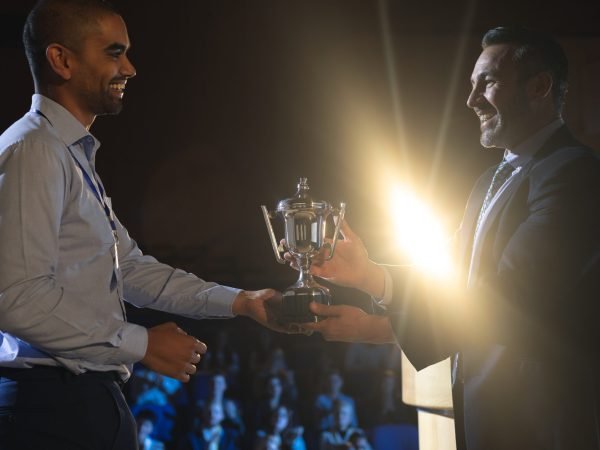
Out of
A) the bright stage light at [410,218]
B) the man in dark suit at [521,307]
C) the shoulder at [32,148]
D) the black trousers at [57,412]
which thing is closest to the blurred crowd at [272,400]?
the bright stage light at [410,218]

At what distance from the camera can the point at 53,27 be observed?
1.32 m

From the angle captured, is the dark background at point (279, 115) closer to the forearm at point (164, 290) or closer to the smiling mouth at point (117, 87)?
the forearm at point (164, 290)

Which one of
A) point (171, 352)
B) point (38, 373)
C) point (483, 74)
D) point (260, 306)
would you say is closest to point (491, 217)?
point (483, 74)

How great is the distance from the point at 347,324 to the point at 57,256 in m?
0.73

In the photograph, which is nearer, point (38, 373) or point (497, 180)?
point (38, 373)

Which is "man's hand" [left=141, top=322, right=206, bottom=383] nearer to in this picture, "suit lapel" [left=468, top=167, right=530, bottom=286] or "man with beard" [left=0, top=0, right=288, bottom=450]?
"man with beard" [left=0, top=0, right=288, bottom=450]

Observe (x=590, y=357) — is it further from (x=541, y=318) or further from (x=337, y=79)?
(x=337, y=79)

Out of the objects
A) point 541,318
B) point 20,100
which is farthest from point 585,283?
point 20,100

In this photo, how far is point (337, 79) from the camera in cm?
459

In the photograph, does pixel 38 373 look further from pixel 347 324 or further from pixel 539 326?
pixel 539 326

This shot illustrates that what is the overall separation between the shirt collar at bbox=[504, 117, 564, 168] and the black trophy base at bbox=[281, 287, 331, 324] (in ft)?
1.86

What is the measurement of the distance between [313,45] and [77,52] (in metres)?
3.32

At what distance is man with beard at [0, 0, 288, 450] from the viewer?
1113 mm

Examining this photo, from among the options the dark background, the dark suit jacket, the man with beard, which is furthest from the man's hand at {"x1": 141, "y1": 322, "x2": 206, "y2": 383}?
the dark background
